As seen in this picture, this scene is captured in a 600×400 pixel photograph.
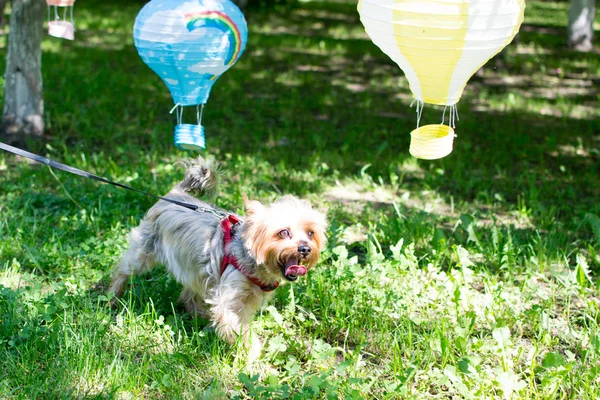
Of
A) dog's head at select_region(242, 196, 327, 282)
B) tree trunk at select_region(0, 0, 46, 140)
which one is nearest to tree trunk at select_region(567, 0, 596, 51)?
tree trunk at select_region(0, 0, 46, 140)

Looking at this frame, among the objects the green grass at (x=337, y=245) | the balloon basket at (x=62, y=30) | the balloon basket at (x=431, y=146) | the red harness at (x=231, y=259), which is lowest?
the green grass at (x=337, y=245)

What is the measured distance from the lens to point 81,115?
815 cm

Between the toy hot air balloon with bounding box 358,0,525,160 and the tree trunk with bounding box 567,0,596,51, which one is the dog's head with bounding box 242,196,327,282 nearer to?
the toy hot air balloon with bounding box 358,0,525,160

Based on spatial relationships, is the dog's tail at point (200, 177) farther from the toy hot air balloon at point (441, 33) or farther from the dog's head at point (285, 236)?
the toy hot air balloon at point (441, 33)

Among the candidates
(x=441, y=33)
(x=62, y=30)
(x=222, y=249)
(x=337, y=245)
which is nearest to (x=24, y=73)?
(x=62, y=30)

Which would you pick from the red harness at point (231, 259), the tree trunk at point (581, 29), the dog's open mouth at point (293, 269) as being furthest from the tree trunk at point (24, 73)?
the tree trunk at point (581, 29)

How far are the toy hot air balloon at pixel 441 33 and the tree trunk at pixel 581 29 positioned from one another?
42.8 ft

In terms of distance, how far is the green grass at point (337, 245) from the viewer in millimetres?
3729

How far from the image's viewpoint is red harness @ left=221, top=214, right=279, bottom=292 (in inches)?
153

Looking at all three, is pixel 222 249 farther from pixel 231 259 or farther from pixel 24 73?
pixel 24 73

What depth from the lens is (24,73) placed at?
725cm

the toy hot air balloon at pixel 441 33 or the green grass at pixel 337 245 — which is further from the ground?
the toy hot air balloon at pixel 441 33

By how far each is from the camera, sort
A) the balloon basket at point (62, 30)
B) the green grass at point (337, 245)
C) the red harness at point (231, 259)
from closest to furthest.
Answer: the green grass at point (337, 245) < the red harness at point (231, 259) < the balloon basket at point (62, 30)

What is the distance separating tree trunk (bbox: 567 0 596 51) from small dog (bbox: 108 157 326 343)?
1276cm
